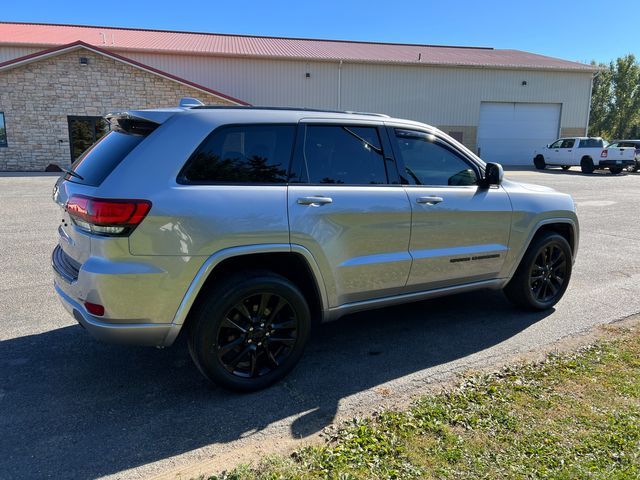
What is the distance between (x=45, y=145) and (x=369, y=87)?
58.4ft

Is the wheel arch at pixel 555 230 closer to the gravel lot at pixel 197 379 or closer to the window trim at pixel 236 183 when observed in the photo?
the gravel lot at pixel 197 379

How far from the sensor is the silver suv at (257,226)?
2.96 metres

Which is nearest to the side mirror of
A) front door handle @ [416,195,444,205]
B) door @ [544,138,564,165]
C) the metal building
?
front door handle @ [416,195,444,205]

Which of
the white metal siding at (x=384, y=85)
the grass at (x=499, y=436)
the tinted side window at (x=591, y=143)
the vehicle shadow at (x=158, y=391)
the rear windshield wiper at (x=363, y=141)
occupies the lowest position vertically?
the vehicle shadow at (x=158, y=391)

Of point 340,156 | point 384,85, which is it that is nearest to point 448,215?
point 340,156

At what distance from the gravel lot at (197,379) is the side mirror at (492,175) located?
1.36 m

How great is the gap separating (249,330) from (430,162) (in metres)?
2.08

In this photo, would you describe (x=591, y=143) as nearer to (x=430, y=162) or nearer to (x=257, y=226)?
(x=430, y=162)

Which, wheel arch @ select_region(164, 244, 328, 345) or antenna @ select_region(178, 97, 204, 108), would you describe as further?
antenna @ select_region(178, 97, 204, 108)

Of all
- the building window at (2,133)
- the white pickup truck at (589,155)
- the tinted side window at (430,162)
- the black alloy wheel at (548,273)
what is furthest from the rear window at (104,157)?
the white pickup truck at (589,155)

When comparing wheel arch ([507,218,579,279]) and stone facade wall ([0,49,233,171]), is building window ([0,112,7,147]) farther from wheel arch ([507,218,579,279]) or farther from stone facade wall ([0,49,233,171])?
wheel arch ([507,218,579,279])

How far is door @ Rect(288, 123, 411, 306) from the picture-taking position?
3459mm

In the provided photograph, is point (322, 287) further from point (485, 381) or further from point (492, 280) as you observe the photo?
point (492, 280)

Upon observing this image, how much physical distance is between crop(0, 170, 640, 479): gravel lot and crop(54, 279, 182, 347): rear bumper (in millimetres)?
468
